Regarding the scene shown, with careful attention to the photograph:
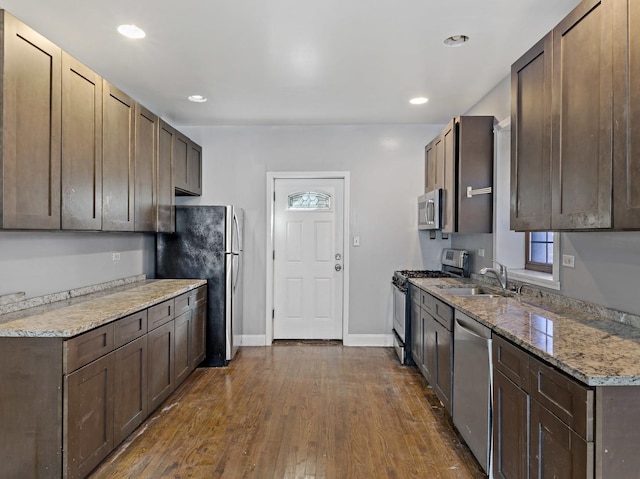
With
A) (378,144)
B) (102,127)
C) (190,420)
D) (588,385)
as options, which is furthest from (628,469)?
(378,144)

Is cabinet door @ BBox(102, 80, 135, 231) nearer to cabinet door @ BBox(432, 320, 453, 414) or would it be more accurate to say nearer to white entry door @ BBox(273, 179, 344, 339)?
white entry door @ BBox(273, 179, 344, 339)

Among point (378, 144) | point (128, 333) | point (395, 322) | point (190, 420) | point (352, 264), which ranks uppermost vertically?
point (378, 144)

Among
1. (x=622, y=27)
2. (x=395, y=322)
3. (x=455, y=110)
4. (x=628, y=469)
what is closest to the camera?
(x=628, y=469)

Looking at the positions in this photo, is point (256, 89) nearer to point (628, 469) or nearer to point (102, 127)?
point (102, 127)

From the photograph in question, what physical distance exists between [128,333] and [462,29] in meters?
2.82

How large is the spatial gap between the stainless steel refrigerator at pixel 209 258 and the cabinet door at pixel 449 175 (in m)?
2.12

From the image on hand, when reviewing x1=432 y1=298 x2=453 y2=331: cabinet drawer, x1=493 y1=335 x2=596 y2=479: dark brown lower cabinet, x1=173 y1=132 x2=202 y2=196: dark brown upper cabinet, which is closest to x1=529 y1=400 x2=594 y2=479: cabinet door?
x1=493 y1=335 x2=596 y2=479: dark brown lower cabinet

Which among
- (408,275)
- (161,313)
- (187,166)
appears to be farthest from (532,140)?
(187,166)

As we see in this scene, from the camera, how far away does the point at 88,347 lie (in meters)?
2.09

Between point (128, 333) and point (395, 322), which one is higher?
point (128, 333)

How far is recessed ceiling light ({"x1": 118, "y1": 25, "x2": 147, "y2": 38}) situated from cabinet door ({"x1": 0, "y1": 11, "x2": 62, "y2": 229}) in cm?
43

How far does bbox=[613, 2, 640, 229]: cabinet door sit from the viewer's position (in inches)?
59.0

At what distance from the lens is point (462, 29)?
8.25 feet

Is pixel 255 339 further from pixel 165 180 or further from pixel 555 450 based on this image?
pixel 555 450
